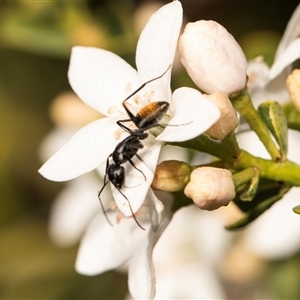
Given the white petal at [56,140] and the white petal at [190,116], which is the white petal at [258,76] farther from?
the white petal at [56,140]

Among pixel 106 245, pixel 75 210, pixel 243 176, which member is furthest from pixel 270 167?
pixel 75 210

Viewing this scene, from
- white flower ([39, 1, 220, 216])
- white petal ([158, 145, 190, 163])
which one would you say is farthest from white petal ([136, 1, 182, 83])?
white petal ([158, 145, 190, 163])

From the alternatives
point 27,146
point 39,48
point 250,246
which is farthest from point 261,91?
point 27,146

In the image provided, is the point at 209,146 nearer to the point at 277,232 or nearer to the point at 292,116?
the point at 292,116

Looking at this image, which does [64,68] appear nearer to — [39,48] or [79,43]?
[39,48]

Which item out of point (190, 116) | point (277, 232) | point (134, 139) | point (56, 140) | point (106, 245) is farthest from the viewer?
point (56, 140)

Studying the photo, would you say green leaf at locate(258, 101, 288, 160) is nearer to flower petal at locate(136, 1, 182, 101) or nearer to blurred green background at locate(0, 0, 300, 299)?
flower petal at locate(136, 1, 182, 101)
